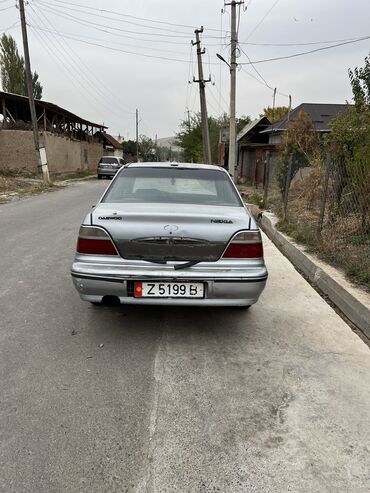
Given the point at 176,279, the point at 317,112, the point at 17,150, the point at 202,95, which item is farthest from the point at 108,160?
the point at 176,279

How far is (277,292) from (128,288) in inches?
88.6

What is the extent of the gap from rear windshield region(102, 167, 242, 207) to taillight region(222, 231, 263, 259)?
0.69 m

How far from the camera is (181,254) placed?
3.35 metres

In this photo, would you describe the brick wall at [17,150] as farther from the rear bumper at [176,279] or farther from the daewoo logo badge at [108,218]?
the rear bumper at [176,279]

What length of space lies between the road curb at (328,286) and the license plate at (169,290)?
1.72 meters

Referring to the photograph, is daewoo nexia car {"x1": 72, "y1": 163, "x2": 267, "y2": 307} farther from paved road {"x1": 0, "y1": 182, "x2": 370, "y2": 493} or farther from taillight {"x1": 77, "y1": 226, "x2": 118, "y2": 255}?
paved road {"x1": 0, "y1": 182, "x2": 370, "y2": 493}

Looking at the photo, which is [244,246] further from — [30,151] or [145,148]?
[145,148]

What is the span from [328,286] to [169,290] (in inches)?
97.5

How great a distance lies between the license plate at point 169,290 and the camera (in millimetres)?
3334

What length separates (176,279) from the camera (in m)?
3.31

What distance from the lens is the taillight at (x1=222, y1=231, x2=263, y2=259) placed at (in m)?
3.40

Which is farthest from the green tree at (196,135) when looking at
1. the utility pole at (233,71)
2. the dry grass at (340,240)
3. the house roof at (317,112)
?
the dry grass at (340,240)

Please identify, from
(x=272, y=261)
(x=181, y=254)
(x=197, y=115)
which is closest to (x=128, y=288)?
(x=181, y=254)

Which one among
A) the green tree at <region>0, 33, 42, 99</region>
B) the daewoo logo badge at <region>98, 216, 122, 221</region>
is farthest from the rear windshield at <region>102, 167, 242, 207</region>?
the green tree at <region>0, 33, 42, 99</region>
